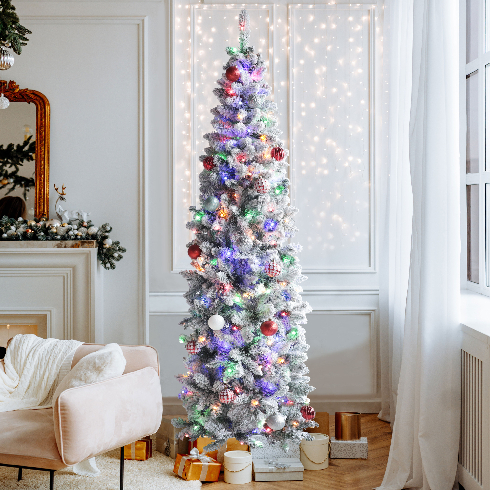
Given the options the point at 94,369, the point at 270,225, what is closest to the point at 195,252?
the point at 270,225

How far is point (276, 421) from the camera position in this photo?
9.25 ft

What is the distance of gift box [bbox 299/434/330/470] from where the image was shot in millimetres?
2922

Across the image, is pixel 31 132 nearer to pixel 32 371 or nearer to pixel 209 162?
pixel 209 162

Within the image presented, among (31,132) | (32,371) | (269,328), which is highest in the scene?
(31,132)

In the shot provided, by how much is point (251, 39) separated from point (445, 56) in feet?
5.76

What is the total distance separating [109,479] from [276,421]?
0.93 metres

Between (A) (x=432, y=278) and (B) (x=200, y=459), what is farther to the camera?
(B) (x=200, y=459)

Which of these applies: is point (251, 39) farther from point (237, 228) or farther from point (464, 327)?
point (464, 327)

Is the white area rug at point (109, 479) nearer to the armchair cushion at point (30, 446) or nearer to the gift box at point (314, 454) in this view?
the armchair cushion at point (30, 446)

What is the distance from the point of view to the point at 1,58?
104 inches

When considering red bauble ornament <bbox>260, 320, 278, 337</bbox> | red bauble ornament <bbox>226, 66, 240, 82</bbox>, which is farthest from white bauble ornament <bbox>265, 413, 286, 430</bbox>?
red bauble ornament <bbox>226, 66, 240, 82</bbox>

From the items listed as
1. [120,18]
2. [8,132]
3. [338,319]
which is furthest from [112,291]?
[120,18]

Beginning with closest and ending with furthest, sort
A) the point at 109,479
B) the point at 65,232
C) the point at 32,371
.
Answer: the point at 32,371
the point at 109,479
the point at 65,232

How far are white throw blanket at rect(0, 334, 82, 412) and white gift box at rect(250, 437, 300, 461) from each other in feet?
3.69
